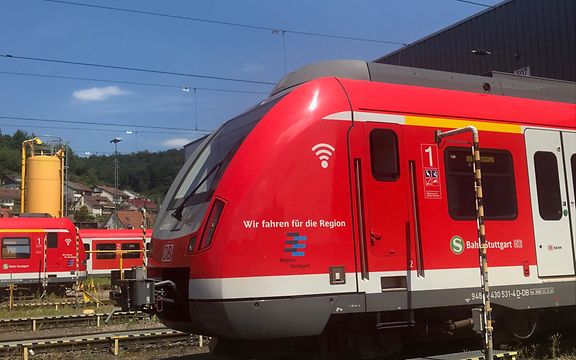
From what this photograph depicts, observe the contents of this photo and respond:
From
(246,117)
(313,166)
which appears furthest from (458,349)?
(246,117)

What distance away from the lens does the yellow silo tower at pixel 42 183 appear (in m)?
30.0

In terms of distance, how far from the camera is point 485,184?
21.4ft

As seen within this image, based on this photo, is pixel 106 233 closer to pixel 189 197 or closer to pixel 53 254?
pixel 53 254

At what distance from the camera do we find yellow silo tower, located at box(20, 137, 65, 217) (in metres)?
30.0

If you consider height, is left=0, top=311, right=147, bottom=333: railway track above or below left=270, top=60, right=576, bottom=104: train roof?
below

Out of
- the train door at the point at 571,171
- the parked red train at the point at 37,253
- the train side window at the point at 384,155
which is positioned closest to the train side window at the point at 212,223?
the train side window at the point at 384,155

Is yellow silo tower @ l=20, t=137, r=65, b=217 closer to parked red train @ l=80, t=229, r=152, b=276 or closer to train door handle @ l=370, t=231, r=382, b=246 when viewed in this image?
parked red train @ l=80, t=229, r=152, b=276

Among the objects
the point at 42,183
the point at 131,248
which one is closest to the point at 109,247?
the point at 131,248

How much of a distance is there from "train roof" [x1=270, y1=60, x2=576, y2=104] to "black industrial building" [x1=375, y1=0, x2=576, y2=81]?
8.44 m

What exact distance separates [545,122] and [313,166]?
3.46m

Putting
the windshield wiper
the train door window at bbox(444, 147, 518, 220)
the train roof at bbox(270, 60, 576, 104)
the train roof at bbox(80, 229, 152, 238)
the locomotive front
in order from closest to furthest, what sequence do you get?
the locomotive front, the windshield wiper, the train door window at bbox(444, 147, 518, 220), the train roof at bbox(270, 60, 576, 104), the train roof at bbox(80, 229, 152, 238)

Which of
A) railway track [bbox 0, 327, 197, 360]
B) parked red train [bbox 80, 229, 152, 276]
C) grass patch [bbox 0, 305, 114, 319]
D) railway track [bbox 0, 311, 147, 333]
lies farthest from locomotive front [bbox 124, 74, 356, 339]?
parked red train [bbox 80, 229, 152, 276]

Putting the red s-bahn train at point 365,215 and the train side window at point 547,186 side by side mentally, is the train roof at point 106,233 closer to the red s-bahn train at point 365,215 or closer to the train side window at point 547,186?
the red s-bahn train at point 365,215

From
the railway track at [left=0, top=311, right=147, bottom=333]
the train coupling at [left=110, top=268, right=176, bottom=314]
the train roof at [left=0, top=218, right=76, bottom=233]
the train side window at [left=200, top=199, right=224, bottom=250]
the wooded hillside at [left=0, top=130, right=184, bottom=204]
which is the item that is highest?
the wooded hillside at [left=0, top=130, right=184, bottom=204]
